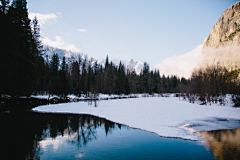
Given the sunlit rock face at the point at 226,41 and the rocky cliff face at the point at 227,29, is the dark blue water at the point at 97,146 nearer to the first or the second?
the sunlit rock face at the point at 226,41

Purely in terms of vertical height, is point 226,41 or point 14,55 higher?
point 226,41

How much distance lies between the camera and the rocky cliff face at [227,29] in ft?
388

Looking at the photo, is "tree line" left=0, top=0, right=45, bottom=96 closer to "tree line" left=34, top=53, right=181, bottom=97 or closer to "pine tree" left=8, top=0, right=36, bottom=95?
"pine tree" left=8, top=0, right=36, bottom=95

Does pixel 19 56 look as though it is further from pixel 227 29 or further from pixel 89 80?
pixel 227 29

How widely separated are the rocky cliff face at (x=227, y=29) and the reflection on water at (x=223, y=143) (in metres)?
128

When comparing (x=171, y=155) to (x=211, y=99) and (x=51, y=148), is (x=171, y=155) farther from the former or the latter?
(x=211, y=99)

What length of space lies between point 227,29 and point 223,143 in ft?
538

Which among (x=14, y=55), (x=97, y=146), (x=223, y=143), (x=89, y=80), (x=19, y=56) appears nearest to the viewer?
(x=97, y=146)

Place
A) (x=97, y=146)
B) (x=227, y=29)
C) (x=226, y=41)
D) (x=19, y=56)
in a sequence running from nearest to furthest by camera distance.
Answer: (x=97, y=146), (x=19, y=56), (x=226, y=41), (x=227, y=29)

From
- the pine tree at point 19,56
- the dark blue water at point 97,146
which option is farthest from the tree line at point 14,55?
the dark blue water at point 97,146

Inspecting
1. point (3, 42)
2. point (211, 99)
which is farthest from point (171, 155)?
point (211, 99)

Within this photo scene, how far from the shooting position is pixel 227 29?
439 feet

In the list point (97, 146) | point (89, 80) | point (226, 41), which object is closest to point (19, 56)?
point (97, 146)

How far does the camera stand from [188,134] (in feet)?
35.4
